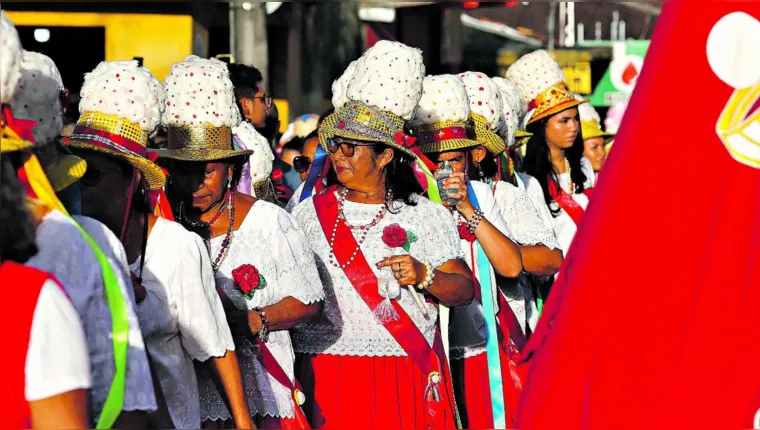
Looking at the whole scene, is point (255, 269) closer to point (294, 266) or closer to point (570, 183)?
point (294, 266)

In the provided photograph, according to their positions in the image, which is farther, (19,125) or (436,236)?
(436,236)

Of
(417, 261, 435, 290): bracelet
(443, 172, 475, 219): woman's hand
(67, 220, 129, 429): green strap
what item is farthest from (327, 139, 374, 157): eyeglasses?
(67, 220, 129, 429): green strap

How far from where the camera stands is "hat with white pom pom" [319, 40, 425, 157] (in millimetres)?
5707

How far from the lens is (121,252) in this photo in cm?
372

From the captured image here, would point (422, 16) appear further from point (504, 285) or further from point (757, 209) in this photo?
point (757, 209)

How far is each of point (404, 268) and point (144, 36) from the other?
7.50m

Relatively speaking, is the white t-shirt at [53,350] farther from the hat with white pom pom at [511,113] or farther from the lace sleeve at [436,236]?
the hat with white pom pom at [511,113]

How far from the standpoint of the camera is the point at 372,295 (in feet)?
18.3

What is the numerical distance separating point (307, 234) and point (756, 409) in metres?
2.93

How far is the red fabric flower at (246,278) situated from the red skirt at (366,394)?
0.63 m

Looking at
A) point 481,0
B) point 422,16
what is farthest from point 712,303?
point 422,16

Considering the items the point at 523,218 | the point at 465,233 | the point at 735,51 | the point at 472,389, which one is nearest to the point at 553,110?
the point at 523,218

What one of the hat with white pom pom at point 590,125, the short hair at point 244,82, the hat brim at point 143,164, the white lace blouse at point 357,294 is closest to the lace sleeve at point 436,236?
the white lace blouse at point 357,294

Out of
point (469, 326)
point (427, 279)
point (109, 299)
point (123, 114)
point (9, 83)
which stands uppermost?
point (9, 83)
